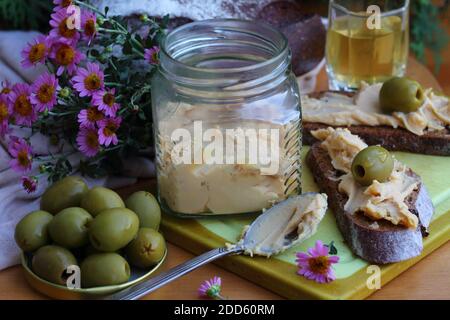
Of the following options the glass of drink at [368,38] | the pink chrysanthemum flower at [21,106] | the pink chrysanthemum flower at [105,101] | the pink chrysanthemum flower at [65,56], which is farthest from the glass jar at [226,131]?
the glass of drink at [368,38]

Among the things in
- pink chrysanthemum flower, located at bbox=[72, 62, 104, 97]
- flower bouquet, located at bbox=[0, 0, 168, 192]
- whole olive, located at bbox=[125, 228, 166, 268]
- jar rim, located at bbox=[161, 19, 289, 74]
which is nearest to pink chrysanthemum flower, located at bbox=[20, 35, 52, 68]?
flower bouquet, located at bbox=[0, 0, 168, 192]

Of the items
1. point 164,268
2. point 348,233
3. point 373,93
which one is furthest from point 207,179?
A: point 373,93

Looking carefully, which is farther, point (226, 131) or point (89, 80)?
point (89, 80)

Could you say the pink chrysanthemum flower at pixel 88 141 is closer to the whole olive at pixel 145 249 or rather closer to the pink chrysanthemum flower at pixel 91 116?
the pink chrysanthemum flower at pixel 91 116

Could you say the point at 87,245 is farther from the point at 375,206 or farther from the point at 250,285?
the point at 375,206

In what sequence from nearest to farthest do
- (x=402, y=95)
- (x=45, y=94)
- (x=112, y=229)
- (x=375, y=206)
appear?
(x=112, y=229), (x=375, y=206), (x=45, y=94), (x=402, y=95)

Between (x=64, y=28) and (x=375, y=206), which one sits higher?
(x=64, y=28)

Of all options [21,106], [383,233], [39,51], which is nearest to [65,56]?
[39,51]
